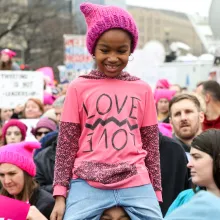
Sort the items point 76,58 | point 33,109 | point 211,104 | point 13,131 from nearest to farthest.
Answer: point 211,104, point 13,131, point 33,109, point 76,58

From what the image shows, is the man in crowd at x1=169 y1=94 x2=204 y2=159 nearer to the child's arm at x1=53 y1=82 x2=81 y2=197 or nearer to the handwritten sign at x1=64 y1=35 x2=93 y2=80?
the child's arm at x1=53 y1=82 x2=81 y2=197

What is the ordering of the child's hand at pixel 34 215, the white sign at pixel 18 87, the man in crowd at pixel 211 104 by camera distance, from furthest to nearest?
the white sign at pixel 18 87, the man in crowd at pixel 211 104, the child's hand at pixel 34 215

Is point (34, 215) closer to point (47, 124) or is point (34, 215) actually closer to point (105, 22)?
point (105, 22)

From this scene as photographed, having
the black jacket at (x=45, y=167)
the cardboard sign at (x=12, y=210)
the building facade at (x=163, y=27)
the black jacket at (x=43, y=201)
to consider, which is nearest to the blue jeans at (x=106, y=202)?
the cardboard sign at (x=12, y=210)

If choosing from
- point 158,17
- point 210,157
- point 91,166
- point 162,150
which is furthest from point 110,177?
point 158,17

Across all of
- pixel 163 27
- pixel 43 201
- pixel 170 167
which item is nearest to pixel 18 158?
pixel 43 201

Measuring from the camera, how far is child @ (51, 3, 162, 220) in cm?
355

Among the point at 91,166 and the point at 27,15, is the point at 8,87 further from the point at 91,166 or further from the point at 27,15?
the point at 27,15

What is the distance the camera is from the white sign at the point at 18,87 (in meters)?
11.4

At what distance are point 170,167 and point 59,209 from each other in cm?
162

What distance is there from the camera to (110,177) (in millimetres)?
3543

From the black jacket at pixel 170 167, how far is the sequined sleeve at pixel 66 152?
1473 millimetres

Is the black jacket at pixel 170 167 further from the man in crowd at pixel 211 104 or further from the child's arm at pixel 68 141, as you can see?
the man in crowd at pixel 211 104

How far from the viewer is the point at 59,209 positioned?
3.63 metres
